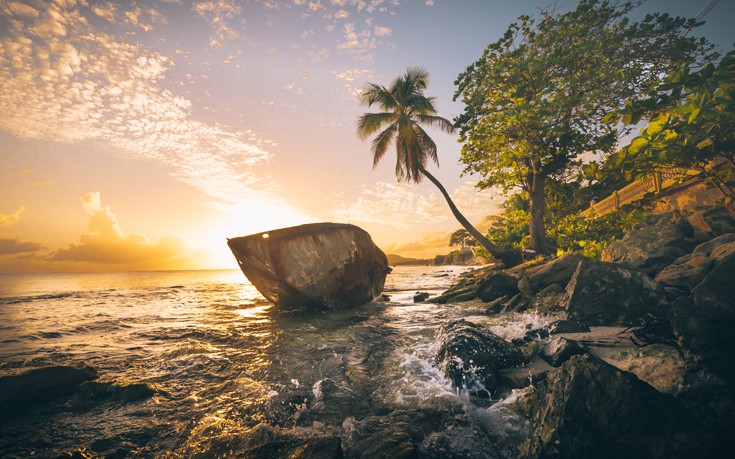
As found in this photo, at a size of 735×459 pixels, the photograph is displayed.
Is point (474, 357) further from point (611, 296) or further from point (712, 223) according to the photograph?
point (712, 223)

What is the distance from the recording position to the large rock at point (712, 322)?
2.27m

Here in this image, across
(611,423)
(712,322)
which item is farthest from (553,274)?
(611,423)

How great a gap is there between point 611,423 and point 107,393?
5389 millimetres

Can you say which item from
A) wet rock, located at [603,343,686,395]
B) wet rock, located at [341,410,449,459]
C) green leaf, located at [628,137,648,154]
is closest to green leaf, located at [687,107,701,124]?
green leaf, located at [628,137,648,154]

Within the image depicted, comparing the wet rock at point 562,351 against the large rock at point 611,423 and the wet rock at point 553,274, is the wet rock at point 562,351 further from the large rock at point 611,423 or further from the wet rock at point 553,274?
the wet rock at point 553,274

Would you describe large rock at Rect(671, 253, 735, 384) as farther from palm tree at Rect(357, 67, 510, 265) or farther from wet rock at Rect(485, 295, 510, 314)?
palm tree at Rect(357, 67, 510, 265)

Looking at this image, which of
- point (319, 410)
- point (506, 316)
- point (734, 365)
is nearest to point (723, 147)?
point (734, 365)

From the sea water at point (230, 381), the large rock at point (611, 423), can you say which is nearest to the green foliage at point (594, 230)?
the sea water at point (230, 381)

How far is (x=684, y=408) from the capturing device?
210 cm

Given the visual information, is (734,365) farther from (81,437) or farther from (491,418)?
(81,437)

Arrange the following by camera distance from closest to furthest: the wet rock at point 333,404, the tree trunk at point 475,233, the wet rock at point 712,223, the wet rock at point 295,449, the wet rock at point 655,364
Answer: the wet rock at point 295,449 < the wet rock at point 655,364 < the wet rock at point 333,404 < the wet rock at point 712,223 < the tree trunk at point 475,233

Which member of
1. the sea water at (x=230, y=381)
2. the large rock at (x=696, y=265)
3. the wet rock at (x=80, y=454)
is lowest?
the sea water at (x=230, y=381)

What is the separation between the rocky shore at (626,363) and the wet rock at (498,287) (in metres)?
3.13

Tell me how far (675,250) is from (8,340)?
15.4 m
